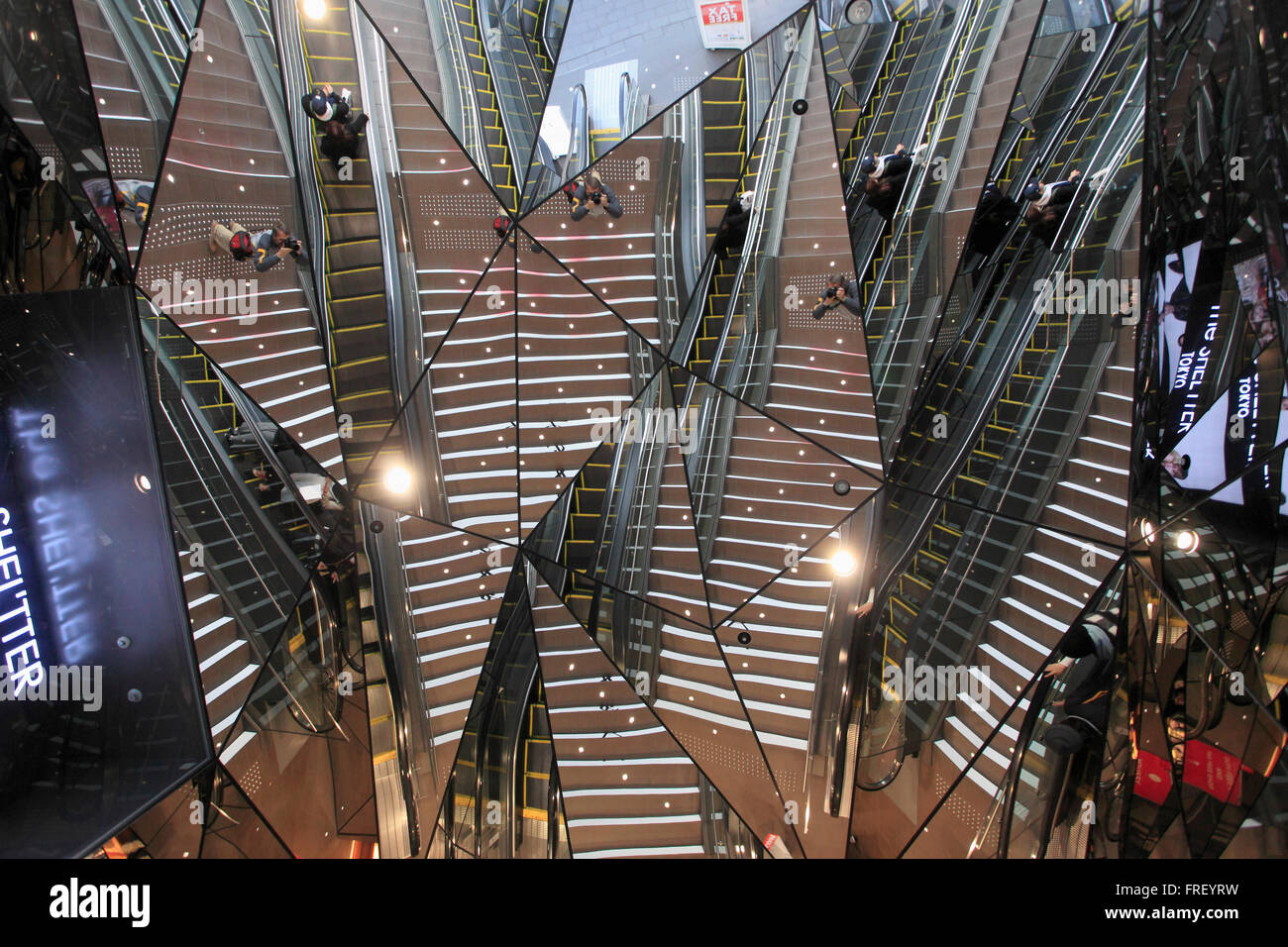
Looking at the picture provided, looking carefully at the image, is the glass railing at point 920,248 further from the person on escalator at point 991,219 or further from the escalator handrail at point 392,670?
the escalator handrail at point 392,670

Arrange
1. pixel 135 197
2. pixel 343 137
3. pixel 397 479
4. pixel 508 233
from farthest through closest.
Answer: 1. pixel 397 479
2. pixel 508 233
3. pixel 343 137
4. pixel 135 197

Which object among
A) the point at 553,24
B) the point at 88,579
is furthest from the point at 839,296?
the point at 88,579

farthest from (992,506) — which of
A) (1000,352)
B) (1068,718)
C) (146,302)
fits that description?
(146,302)

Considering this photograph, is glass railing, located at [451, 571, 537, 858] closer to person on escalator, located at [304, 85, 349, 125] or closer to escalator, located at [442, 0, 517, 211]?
escalator, located at [442, 0, 517, 211]

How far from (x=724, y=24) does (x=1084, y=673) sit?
6.13 m

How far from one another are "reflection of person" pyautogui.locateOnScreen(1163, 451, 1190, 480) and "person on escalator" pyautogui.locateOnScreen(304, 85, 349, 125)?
289 inches

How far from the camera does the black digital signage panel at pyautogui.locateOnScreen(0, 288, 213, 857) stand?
641cm

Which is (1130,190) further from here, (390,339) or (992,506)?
(390,339)

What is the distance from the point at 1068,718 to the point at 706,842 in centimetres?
320

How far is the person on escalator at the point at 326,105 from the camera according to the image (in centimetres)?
649

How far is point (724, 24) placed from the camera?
21.8 feet

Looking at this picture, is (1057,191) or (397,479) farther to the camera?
(397,479)

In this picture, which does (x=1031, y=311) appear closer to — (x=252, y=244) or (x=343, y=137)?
(x=343, y=137)

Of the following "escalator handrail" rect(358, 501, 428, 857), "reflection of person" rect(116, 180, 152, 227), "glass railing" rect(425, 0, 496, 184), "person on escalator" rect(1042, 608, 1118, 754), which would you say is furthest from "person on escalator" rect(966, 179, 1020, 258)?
"reflection of person" rect(116, 180, 152, 227)
